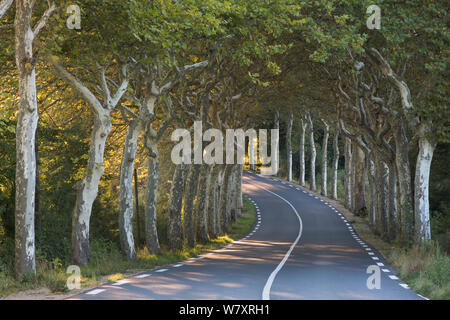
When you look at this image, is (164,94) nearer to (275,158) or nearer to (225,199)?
(225,199)

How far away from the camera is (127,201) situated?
21.5m

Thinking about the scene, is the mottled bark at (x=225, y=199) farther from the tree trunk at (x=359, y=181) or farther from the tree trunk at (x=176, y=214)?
the tree trunk at (x=176, y=214)

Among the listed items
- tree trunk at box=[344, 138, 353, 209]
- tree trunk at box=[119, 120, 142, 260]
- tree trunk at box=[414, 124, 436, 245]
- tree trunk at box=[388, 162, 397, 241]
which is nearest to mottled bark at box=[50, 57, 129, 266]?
tree trunk at box=[119, 120, 142, 260]

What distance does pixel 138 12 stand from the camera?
16.0m

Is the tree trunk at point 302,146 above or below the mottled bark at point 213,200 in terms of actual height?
above

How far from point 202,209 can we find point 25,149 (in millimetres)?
18216

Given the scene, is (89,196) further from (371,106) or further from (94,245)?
(371,106)

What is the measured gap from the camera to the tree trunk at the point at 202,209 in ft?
106

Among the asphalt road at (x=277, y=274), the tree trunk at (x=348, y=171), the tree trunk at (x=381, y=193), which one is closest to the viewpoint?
the asphalt road at (x=277, y=274)

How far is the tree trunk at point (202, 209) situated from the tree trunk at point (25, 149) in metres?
17.5

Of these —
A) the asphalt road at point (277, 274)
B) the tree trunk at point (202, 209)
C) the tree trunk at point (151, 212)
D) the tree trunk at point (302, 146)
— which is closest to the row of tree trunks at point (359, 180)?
the asphalt road at point (277, 274)

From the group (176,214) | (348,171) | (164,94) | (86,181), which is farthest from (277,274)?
(348,171)

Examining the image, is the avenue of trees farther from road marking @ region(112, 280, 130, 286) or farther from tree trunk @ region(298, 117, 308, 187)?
tree trunk @ region(298, 117, 308, 187)
